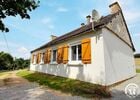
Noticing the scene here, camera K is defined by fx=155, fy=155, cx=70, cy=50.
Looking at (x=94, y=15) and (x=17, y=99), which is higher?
(x=94, y=15)

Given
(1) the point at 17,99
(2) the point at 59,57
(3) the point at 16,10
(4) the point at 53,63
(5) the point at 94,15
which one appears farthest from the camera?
(4) the point at 53,63

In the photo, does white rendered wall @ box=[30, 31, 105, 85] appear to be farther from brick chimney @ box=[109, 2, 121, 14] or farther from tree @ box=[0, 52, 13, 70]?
tree @ box=[0, 52, 13, 70]

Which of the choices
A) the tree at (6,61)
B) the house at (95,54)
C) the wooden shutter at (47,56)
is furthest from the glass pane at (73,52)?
the tree at (6,61)

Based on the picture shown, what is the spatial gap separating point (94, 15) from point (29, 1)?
4.98 m

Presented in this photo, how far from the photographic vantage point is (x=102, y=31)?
32.7ft

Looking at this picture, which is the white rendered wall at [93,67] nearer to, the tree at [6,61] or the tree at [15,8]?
the tree at [15,8]

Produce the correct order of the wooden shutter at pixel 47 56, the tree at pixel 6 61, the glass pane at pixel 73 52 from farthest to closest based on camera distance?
the tree at pixel 6 61 → the wooden shutter at pixel 47 56 → the glass pane at pixel 73 52

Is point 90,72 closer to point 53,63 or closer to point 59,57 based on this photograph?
point 59,57

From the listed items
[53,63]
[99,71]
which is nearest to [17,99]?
[99,71]

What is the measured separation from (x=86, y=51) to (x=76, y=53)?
1528mm

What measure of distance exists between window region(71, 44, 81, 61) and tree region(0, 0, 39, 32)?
14.5 feet

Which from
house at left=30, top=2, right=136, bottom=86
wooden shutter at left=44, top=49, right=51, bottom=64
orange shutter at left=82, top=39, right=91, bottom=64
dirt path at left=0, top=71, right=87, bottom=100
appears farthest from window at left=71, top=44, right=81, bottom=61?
wooden shutter at left=44, top=49, right=51, bottom=64

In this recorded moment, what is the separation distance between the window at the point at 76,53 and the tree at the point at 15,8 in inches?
174

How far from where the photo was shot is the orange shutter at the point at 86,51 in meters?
10.7
